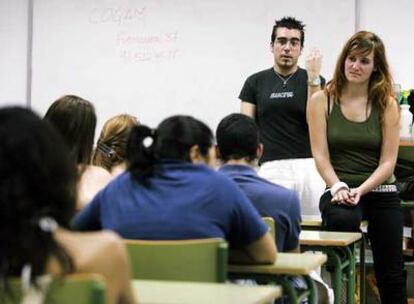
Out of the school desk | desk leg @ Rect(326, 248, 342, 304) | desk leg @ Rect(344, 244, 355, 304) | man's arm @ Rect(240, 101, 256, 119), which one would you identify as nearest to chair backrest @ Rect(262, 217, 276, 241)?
the school desk

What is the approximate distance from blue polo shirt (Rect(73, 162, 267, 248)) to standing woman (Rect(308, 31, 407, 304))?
1.63m

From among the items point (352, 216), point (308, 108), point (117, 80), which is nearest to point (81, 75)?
point (117, 80)

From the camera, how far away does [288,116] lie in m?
4.34

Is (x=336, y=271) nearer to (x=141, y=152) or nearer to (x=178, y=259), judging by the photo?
(x=141, y=152)

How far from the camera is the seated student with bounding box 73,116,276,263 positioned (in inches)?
85.3

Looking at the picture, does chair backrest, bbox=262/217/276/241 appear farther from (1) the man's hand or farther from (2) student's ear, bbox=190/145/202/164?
→ (1) the man's hand

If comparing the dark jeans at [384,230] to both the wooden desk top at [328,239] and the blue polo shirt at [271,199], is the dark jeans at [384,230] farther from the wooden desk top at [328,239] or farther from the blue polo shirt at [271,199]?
the blue polo shirt at [271,199]

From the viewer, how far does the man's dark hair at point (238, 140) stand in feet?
9.22

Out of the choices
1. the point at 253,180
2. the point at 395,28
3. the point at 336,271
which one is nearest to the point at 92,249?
the point at 253,180

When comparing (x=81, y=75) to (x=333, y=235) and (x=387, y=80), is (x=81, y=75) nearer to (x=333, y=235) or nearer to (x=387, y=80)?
(x=387, y=80)

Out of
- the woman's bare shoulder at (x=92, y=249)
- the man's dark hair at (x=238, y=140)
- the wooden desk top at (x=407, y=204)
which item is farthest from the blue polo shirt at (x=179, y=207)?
the wooden desk top at (x=407, y=204)

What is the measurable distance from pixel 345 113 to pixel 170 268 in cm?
211

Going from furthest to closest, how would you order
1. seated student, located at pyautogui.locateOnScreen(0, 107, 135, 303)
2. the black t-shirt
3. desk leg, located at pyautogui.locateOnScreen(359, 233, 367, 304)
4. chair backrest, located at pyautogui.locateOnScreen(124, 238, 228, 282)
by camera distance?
the black t-shirt, desk leg, located at pyautogui.locateOnScreen(359, 233, 367, 304), chair backrest, located at pyautogui.locateOnScreen(124, 238, 228, 282), seated student, located at pyautogui.locateOnScreen(0, 107, 135, 303)

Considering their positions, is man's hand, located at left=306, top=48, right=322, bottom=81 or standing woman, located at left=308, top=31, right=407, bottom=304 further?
man's hand, located at left=306, top=48, right=322, bottom=81
